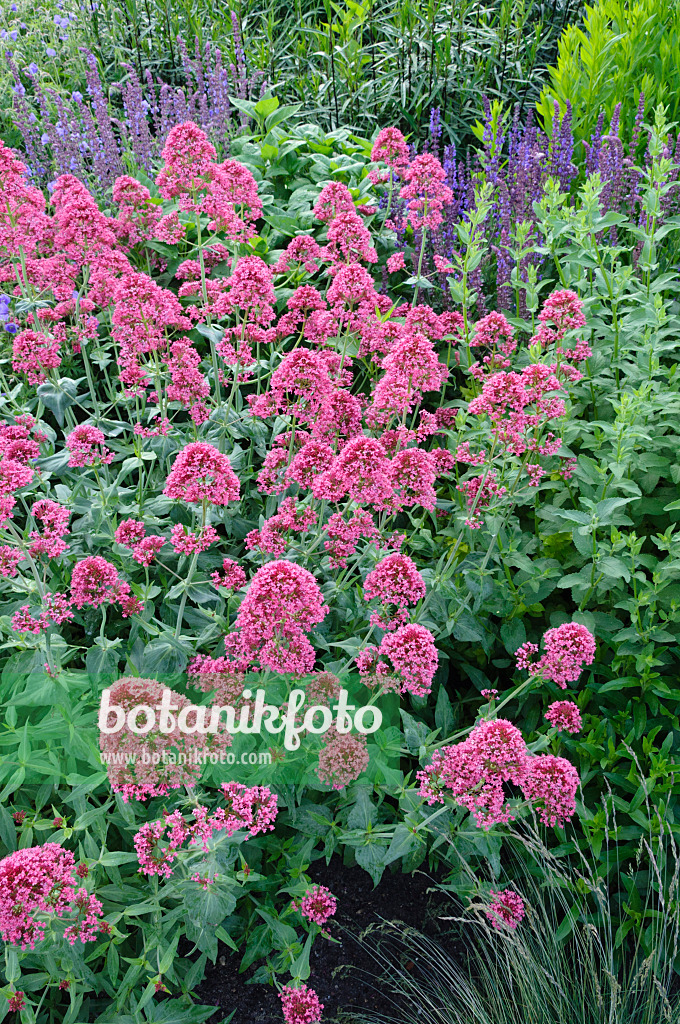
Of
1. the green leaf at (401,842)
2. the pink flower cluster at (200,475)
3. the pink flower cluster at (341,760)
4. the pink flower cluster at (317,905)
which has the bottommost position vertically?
the pink flower cluster at (317,905)

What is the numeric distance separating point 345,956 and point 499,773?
127 cm

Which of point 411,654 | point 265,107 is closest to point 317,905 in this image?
point 411,654

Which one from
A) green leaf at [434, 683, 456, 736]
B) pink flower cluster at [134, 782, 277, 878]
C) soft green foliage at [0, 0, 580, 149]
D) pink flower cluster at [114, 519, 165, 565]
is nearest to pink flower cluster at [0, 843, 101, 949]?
pink flower cluster at [134, 782, 277, 878]

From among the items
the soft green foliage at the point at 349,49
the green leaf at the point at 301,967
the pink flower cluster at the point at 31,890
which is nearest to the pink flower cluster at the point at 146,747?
the pink flower cluster at the point at 31,890

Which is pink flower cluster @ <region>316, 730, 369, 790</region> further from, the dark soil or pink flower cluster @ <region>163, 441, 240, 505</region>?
pink flower cluster @ <region>163, 441, 240, 505</region>

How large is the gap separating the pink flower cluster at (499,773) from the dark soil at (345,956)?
84 centimetres

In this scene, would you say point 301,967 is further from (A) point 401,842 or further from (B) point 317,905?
(A) point 401,842

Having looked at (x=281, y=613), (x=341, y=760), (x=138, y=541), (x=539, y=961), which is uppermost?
(x=281, y=613)

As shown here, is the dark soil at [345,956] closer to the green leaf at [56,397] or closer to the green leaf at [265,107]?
the green leaf at [56,397]

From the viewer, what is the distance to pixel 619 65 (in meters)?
6.30

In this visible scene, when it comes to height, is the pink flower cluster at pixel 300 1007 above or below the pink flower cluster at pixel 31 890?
below

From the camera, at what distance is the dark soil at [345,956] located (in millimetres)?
2797

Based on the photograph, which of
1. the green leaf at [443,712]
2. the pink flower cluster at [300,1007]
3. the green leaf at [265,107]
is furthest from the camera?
the green leaf at [265,107]

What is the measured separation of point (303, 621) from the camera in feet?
7.38
